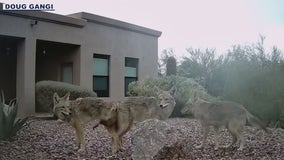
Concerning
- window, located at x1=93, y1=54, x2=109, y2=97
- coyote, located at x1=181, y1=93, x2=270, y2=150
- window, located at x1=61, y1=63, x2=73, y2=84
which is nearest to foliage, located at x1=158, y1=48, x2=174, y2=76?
window, located at x1=93, y1=54, x2=109, y2=97

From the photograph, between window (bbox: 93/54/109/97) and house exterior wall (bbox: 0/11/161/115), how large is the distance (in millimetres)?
201

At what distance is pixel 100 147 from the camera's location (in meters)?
7.09

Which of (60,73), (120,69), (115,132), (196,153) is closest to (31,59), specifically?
(60,73)

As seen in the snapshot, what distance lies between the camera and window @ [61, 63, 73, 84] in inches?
570

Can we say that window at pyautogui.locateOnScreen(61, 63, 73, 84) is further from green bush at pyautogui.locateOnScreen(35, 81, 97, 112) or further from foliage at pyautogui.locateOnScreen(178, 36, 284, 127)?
foliage at pyautogui.locateOnScreen(178, 36, 284, 127)

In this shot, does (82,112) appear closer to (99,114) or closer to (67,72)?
(99,114)

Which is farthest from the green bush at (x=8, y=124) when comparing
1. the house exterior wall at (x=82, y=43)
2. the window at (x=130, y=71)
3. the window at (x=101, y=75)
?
the window at (x=130, y=71)

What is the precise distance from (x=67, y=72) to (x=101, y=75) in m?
1.28

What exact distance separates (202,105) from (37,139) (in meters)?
3.23

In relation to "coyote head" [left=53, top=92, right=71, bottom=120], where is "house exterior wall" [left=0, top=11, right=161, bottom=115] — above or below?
above

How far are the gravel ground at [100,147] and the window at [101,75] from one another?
18.3 feet

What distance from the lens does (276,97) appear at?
33.4 feet

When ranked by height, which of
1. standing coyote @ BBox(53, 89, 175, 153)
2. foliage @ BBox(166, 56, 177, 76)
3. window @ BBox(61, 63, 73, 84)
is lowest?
standing coyote @ BBox(53, 89, 175, 153)

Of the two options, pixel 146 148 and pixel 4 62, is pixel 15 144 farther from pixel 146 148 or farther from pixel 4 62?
pixel 4 62
